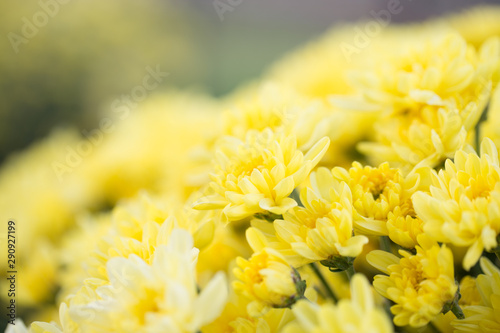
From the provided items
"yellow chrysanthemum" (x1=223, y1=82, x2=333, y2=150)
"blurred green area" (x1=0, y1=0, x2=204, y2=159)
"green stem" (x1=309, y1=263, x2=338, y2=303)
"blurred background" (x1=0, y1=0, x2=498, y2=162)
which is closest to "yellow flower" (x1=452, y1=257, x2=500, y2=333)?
"green stem" (x1=309, y1=263, x2=338, y2=303)

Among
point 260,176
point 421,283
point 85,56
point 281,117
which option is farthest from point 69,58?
point 421,283

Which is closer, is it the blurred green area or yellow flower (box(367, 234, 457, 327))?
yellow flower (box(367, 234, 457, 327))

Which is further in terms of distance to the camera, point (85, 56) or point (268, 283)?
point (85, 56)

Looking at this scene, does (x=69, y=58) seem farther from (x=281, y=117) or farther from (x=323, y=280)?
(x=323, y=280)

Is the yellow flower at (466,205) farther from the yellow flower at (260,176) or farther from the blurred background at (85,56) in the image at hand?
the blurred background at (85,56)

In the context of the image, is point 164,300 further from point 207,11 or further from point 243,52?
point 207,11

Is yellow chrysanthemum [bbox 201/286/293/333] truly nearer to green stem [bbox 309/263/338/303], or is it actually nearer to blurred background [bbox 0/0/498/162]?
green stem [bbox 309/263/338/303]
